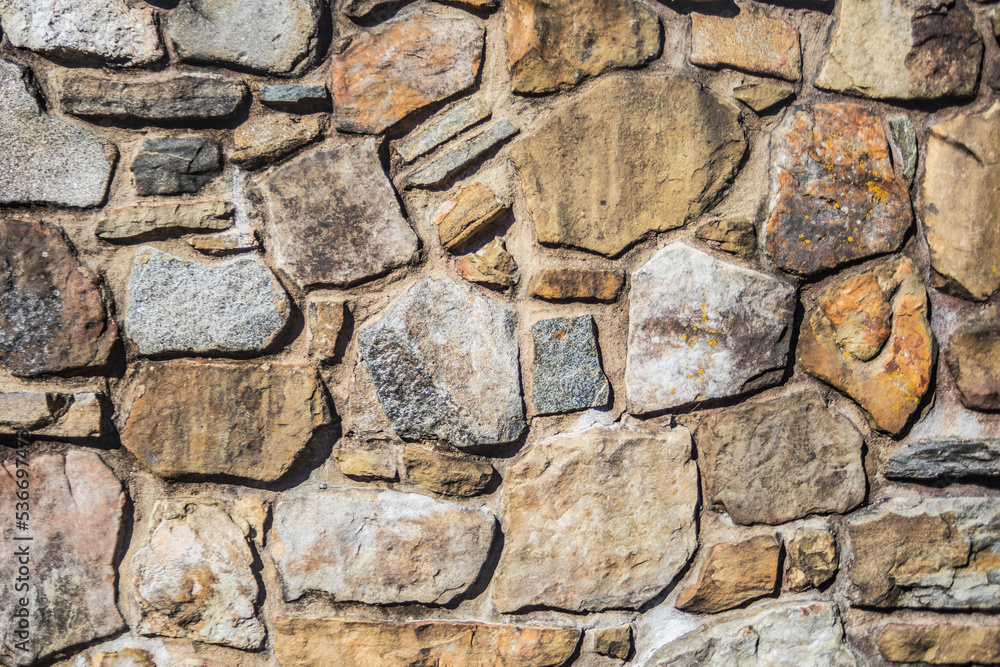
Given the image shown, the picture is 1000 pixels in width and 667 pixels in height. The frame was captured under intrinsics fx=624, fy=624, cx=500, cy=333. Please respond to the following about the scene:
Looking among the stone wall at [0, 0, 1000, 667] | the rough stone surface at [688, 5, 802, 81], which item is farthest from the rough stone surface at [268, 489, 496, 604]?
the rough stone surface at [688, 5, 802, 81]

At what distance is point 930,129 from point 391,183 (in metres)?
1.04

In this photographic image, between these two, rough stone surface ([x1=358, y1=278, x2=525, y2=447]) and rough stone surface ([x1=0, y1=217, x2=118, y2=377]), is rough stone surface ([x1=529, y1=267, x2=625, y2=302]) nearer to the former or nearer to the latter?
rough stone surface ([x1=358, y1=278, x2=525, y2=447])

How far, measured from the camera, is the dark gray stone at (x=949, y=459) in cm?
119

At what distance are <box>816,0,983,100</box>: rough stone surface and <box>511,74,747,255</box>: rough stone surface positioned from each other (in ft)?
0.79

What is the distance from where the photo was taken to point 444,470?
3.80 ft

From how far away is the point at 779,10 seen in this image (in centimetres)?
118

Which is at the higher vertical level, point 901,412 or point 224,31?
point 224,31

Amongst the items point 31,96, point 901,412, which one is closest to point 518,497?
point 901,412

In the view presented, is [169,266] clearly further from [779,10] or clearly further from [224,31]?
[779,10]

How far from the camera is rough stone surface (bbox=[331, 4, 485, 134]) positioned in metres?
1.13

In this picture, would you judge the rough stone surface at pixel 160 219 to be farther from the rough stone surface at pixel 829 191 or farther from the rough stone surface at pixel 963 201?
the rough stone surface at pixel 963 201

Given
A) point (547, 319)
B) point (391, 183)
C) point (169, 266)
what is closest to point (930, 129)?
point (547, 319)

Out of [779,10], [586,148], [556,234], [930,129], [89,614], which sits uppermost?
[779,10]

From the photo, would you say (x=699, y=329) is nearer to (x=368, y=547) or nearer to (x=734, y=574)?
(x=734, y=574)
